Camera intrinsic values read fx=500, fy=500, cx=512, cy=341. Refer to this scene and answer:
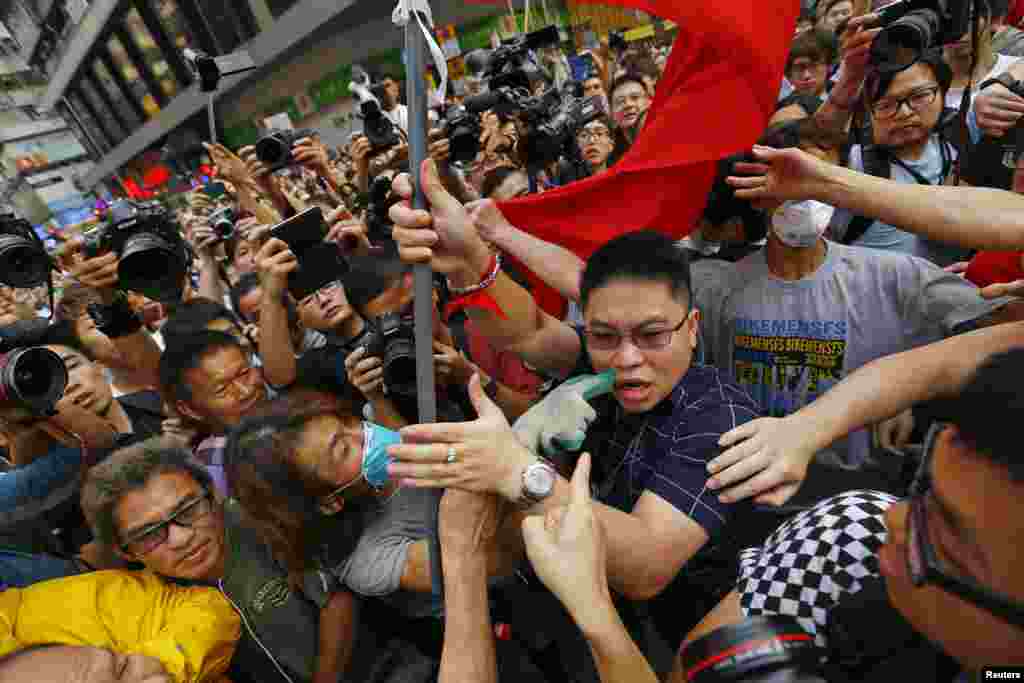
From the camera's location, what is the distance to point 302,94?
15.8 m

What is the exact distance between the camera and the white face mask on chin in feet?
5.38

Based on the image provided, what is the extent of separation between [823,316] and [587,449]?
A: 0.96 meters

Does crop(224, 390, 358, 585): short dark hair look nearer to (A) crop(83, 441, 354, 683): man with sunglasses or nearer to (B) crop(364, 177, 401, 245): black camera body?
(A) crop(83, 441, 354, 683): man with sunglasses

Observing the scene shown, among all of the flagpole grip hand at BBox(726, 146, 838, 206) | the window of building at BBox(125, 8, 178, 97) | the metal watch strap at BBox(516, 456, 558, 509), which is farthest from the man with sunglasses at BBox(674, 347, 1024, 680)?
the window of building at BBox(125, 8, 178, 97)

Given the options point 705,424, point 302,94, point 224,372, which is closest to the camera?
point 705,424

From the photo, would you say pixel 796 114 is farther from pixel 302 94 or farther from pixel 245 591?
pixel 302 94

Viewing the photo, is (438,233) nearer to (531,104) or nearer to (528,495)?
(528,495)

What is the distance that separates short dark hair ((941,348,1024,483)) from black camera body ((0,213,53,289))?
8.32 ft

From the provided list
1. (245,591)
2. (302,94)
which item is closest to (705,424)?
(245,591)

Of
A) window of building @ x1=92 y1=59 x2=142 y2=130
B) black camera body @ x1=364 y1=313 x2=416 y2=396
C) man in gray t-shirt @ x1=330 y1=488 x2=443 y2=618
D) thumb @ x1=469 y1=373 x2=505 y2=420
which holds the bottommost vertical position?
man in gray t-shirt @ x1=330 y1=488 x2=443 y2=618

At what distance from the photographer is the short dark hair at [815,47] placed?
3.28 meters

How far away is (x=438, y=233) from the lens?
5.00 feet

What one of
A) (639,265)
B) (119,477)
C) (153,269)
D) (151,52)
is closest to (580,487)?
(639,265)

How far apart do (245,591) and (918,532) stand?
164 centimetres
